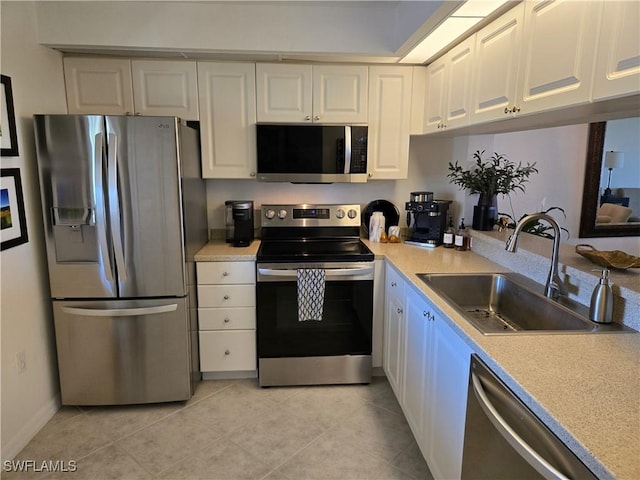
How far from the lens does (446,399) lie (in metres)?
1.64

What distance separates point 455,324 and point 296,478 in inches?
44.9

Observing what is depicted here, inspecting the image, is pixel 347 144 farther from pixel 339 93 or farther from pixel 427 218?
pixel 427 218

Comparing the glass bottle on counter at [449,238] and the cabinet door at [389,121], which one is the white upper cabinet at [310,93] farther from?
the glass bottle on counter at [449,238]

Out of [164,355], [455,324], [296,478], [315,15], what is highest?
[315,15]

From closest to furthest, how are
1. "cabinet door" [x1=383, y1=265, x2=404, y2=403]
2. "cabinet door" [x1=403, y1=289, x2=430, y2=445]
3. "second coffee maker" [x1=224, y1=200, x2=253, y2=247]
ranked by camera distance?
"cabinet door" [x1=403, y1=289, x2=430, y2=445]
"cabinet door" [x1=383, y1=265, x2=404, y2=403]
"second coffee maker" [x1=224, y1=200, x2=253, y2=247]

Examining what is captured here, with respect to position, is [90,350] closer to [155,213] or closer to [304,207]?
[155,213]

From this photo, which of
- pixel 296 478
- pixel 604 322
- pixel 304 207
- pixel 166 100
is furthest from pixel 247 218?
pixel 604 322

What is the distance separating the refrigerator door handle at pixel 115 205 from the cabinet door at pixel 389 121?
1.63 m

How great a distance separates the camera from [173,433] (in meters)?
2.29

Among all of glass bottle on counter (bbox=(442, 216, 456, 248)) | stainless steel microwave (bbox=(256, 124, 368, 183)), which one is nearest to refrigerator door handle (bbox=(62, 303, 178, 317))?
stainless steel microwave (bbox=(256, 124, 368, 183))

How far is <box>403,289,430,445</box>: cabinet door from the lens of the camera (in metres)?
1.92

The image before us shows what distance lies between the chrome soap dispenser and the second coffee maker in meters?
2.08

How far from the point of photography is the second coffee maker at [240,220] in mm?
2850

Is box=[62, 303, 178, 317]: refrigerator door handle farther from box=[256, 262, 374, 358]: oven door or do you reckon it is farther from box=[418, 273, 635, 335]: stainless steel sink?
box=[418, 273, 635, 335]: stainless steel sink
